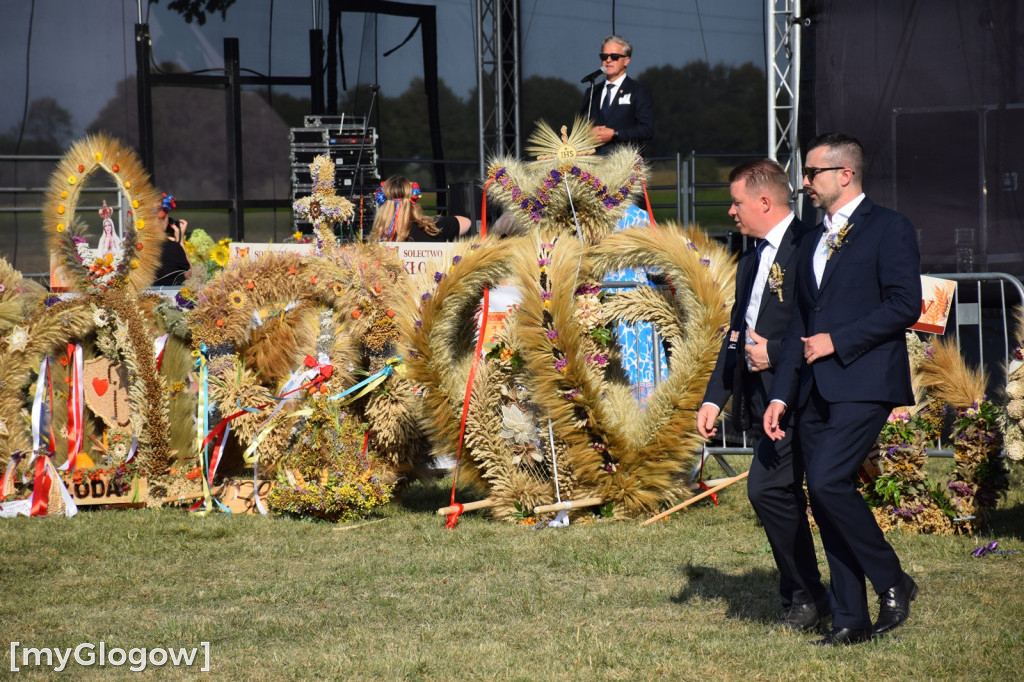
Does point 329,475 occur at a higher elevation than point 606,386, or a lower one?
lower

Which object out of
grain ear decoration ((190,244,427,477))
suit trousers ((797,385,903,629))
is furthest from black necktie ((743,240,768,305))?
grain ear decoration ((190,244,427,477))

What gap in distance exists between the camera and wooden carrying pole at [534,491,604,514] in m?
5.91

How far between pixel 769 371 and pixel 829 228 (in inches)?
22.8

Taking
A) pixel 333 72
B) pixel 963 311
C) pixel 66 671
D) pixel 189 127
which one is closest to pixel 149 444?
pixel 66 671

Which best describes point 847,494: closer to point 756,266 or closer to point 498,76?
point 756,266

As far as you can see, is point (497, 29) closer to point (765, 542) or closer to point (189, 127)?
point (189, 127)

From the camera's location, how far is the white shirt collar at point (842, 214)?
148 inches

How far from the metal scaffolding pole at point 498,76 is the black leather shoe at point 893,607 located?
990 cm

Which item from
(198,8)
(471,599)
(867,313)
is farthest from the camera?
(198,8)

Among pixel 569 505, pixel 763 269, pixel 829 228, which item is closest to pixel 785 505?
pixel 763 269

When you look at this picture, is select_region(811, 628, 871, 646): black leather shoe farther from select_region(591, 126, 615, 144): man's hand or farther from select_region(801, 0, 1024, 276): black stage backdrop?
select_region(801, 0, 1024, 276): black stage backdrop

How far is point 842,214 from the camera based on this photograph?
3.78m

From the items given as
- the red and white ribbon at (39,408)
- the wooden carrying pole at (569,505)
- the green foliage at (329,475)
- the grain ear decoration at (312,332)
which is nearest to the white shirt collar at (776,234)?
the wooden carrying pole at (569,505)

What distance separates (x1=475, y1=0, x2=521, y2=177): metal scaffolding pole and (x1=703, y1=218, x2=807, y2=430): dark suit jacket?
30.2ft
